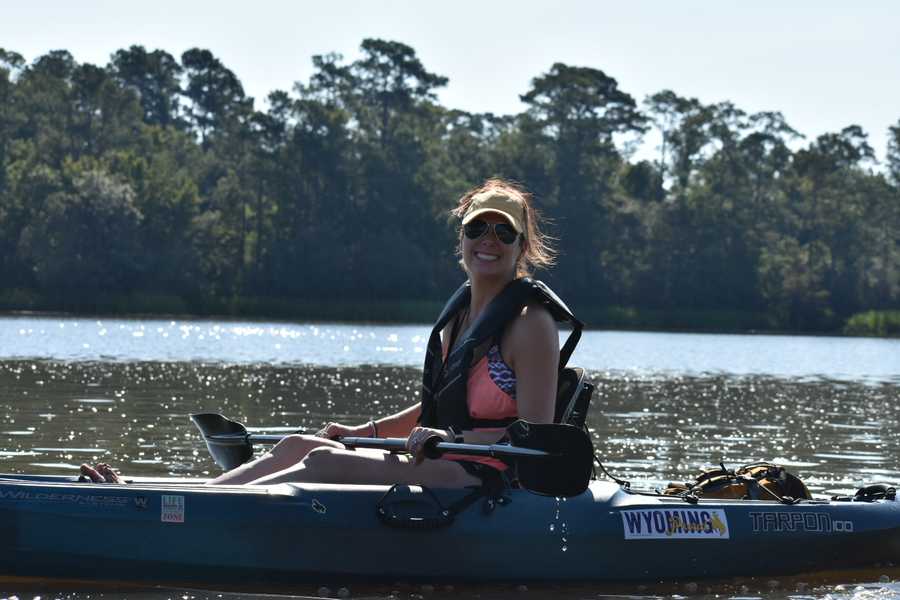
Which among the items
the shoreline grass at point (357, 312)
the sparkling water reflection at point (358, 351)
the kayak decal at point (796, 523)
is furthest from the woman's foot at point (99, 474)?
the shoreline grass at point (357, 312)

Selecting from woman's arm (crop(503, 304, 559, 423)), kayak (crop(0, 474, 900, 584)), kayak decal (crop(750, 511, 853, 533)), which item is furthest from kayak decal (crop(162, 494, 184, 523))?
kayak decal (crop(750, 511, 853, 533))

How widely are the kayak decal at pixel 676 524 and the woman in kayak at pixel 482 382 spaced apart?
2.51 ft

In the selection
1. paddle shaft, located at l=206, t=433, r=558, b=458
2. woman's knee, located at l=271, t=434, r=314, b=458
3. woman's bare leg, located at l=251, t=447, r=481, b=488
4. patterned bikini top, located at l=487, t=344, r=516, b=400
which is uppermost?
patterned bikini top, located at l=487, t=344, r=516, b=400

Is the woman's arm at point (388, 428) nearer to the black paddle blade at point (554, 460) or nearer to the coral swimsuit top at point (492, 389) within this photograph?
A: the coral swimsuit top at point (492, 389)

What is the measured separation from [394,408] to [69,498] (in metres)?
11.2

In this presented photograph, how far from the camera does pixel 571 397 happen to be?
681cm

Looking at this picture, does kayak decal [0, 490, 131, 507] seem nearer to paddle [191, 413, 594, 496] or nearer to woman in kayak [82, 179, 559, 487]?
woman in kayak [82, 179, 559, 487]

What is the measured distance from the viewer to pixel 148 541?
6.45 meters

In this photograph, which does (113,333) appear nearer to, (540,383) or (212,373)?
(212,373)

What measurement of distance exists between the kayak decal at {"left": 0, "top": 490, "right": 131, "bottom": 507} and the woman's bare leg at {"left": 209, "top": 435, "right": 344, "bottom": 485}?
51 centimetres

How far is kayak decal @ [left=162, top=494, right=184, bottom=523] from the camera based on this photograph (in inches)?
253

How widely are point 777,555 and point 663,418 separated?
31.2 feet

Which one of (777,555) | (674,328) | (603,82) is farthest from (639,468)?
(603,82)

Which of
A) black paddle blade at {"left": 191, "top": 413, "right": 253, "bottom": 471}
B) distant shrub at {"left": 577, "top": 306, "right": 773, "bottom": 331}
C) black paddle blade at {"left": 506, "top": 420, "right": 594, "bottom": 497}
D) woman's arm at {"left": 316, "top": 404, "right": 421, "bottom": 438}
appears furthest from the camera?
distant shrub at {"left": 577, "top": 306, "right": 773, "bottom": 331}
